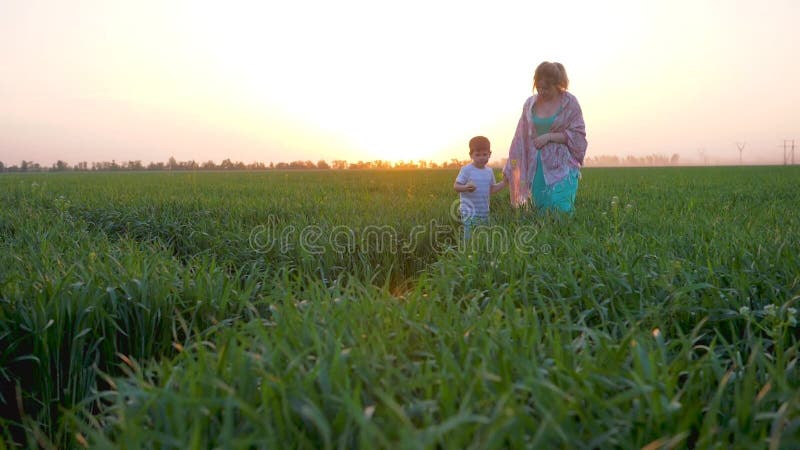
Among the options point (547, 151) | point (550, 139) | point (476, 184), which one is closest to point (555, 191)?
point (547, 151)

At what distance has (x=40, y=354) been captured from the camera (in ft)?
9.10

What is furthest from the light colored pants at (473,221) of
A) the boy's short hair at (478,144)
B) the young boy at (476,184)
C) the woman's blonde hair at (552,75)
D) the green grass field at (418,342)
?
the woman's blonde hair at (552,75)

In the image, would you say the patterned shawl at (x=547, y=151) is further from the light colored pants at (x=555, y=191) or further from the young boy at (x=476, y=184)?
the young boy at (x=476, y=184)

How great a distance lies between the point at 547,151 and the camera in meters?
6.58

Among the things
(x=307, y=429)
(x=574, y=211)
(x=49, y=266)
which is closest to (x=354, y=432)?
(x=307, y=429)

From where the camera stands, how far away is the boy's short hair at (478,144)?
20.4ft

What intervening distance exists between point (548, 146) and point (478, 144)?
956 mm

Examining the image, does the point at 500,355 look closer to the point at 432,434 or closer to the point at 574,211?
the point at 432,434

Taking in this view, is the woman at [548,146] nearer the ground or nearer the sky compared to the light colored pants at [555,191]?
nearer the sky

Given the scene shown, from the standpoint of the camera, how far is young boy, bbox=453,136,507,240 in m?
6.08

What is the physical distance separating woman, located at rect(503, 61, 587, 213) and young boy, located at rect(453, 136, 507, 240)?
2.06 feet

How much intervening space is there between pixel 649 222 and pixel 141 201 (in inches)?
306

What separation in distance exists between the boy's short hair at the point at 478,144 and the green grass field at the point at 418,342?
87 cm

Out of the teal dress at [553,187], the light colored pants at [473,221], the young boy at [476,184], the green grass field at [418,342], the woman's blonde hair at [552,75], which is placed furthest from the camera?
the teal dress at [553,187]
